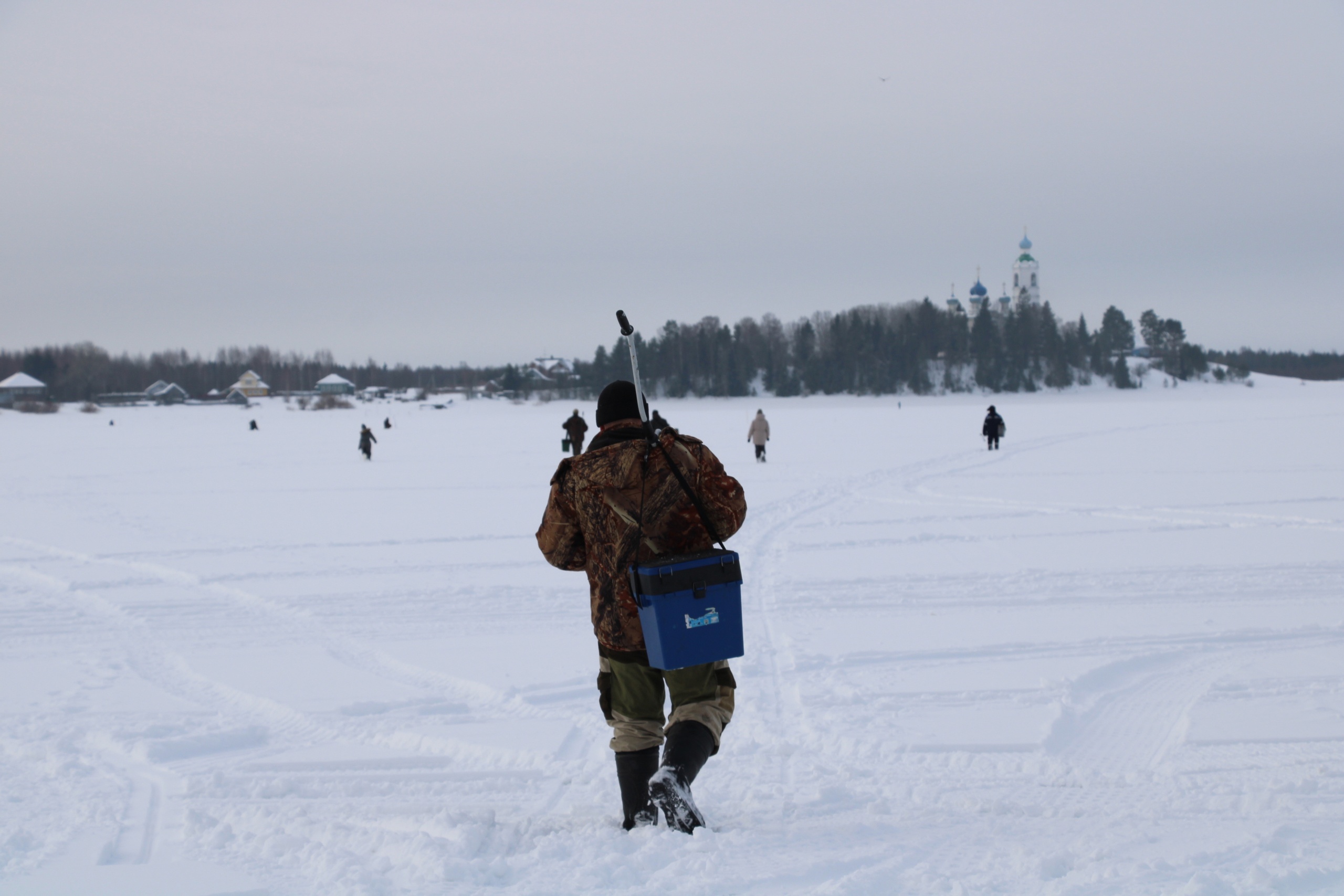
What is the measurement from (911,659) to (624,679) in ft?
9.59

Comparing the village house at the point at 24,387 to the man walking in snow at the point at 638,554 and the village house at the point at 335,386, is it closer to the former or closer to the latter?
the village house at the point at 335,386

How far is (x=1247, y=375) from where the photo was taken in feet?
355

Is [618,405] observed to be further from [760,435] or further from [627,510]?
[760,435]

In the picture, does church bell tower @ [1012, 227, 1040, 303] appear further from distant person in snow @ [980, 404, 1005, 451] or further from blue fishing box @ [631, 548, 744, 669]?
blue fishing box @ [631, 548, 744, 669]

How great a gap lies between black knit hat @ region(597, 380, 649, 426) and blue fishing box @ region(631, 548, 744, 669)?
1.60ft

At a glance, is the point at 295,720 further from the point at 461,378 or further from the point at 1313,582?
the point at 461,378

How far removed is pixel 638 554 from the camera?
3.02m

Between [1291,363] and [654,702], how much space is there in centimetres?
18317

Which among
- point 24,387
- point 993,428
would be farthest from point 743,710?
point 24,387

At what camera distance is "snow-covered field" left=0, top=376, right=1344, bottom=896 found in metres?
2.93

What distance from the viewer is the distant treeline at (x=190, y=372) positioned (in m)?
105

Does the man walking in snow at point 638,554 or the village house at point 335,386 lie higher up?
the village house at point 335,386

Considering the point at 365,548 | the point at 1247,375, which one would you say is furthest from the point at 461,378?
the point at 365,548

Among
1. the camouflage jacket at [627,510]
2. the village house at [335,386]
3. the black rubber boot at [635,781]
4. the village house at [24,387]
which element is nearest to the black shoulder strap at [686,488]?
the camouflage jacket at [627,510]
